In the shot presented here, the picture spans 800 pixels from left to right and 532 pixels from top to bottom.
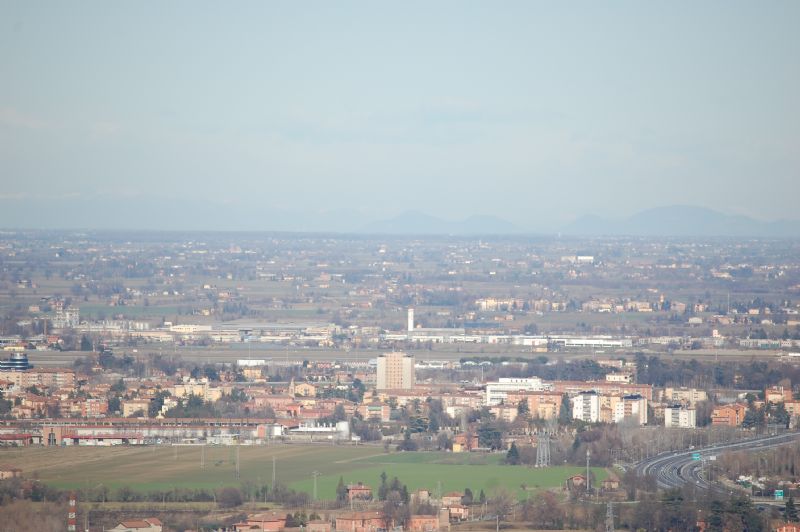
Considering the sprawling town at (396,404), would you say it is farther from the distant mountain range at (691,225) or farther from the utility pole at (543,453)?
the distant mountain range at (691,225)

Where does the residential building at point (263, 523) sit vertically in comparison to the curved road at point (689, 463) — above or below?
above

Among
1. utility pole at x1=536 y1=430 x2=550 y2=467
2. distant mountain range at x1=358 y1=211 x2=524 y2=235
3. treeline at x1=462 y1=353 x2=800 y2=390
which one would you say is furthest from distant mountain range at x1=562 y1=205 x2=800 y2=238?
utility pole at x1=536 y1=430 x2=550 y2=467

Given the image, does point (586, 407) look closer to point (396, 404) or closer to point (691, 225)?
point (396, 404)

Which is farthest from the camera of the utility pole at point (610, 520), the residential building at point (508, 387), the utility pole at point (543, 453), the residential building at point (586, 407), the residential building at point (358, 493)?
the residential building at point (508, 387)

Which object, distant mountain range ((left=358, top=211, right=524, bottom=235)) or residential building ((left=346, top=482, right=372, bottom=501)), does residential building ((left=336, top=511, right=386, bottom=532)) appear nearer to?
residential building ((left=346, top=482, right=372, bottom=501))

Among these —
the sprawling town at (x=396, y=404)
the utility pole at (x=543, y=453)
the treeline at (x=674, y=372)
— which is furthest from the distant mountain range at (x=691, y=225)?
the utility pole at (x=543, y=453)

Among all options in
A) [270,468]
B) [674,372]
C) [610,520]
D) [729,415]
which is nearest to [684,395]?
[729,415]
